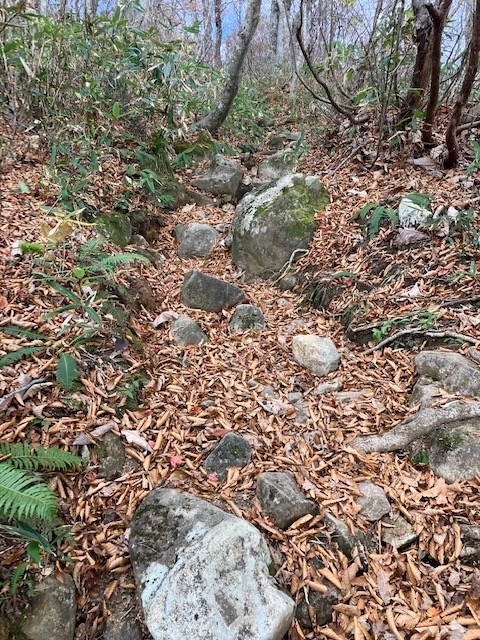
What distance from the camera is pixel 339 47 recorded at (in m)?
6.18

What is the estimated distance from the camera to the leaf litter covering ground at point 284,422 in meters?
1.81

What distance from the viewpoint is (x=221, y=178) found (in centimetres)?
568

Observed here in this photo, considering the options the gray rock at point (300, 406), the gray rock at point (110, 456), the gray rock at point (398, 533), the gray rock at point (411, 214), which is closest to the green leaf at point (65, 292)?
the gray rock at point (110, 456)

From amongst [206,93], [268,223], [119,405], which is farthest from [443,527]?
[206,93]

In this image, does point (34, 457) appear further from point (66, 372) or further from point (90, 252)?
point (90, 252)

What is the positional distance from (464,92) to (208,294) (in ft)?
9.85

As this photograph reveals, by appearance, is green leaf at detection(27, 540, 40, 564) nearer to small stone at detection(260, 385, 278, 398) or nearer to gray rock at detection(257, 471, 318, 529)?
gray rock at detection(257, 471, 318, 529)

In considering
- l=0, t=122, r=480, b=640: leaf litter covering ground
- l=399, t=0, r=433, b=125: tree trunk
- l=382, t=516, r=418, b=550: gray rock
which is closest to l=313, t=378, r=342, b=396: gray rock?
l=0, t=122, r=480, b=640: leaf litter covering ground

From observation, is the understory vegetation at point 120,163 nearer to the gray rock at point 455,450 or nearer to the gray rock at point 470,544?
the gray rock at point 455,450

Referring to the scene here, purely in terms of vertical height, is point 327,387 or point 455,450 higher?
point 455,450

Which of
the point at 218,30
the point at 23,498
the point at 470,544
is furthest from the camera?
the point at 218,30

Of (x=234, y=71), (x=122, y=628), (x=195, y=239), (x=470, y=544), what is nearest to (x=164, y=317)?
(x=195, y=239)

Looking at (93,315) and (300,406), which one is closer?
(93,315)

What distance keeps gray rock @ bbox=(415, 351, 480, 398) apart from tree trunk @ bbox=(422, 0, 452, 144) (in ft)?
9.53
